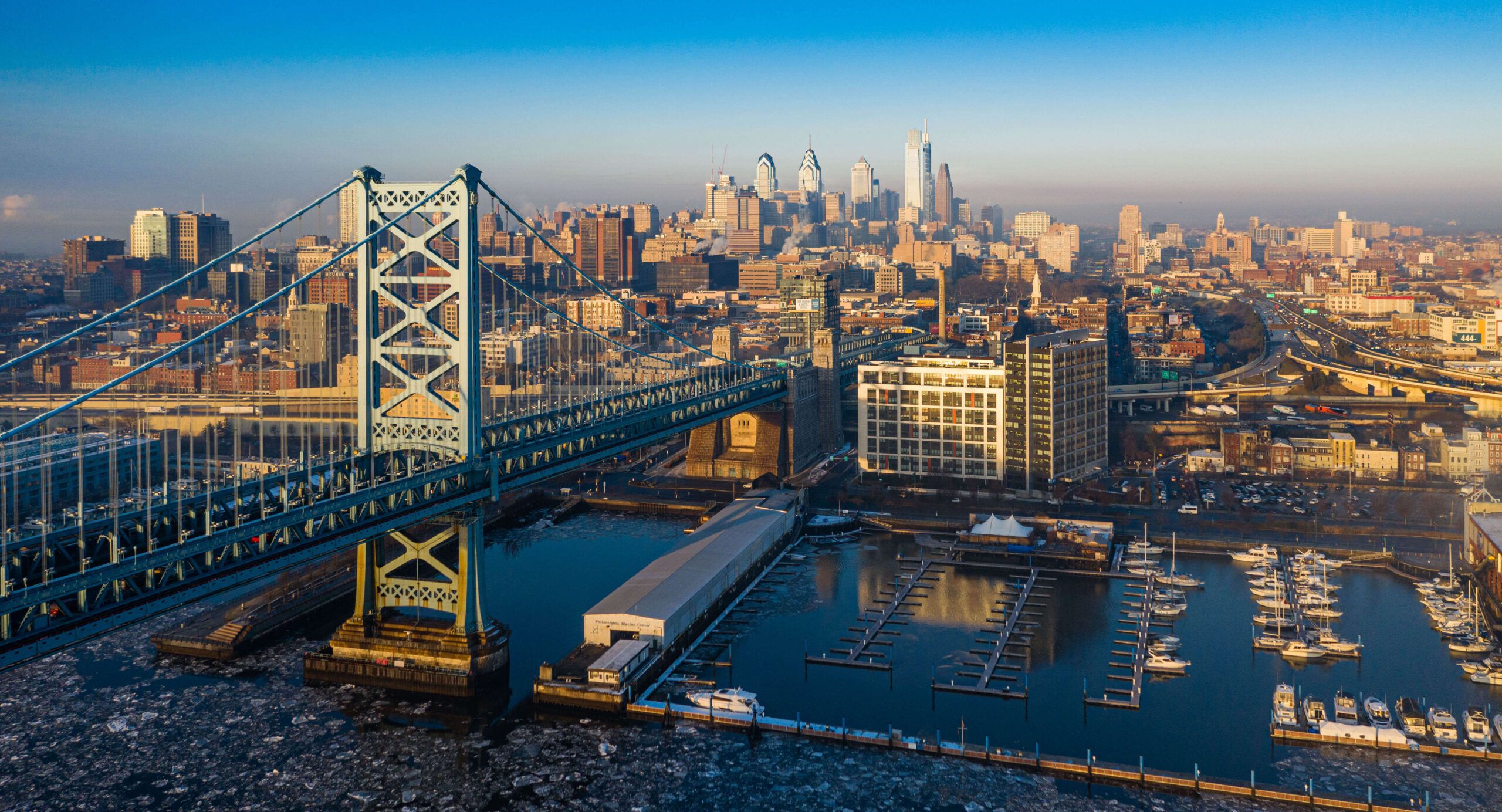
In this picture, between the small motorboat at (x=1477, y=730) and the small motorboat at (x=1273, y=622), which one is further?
the small motorboat at (x=1273, y=622)

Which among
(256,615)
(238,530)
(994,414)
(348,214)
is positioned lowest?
(256,615)

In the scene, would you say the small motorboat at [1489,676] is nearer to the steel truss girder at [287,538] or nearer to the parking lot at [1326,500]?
the parking lot at [1326,500]

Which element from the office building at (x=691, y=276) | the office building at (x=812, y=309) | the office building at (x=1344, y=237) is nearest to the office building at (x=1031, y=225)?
the office building at (x=1344, y=237)

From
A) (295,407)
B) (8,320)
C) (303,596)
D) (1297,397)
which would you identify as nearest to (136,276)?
(8,320)

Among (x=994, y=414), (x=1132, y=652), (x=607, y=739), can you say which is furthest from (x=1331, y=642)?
(x=994, y=414)

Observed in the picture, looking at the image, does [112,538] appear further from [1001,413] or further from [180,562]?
[1001,413]

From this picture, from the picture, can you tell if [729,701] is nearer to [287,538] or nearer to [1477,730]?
[287,538]
